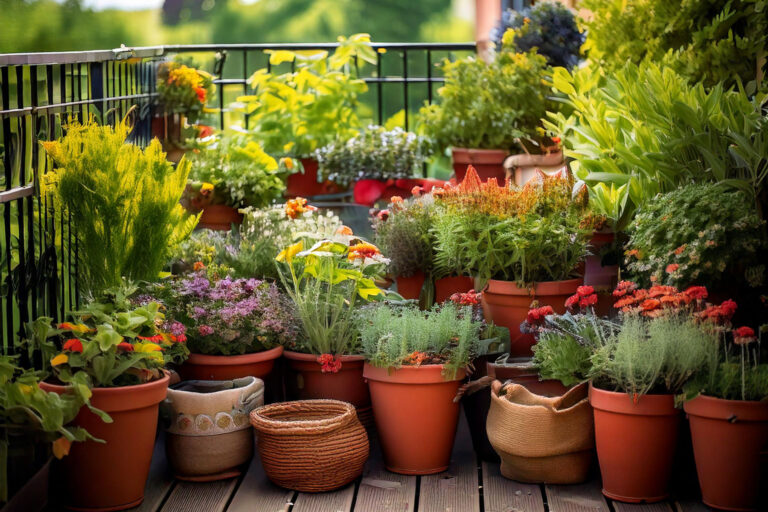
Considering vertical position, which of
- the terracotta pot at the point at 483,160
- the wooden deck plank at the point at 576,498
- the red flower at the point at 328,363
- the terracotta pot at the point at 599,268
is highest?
the terracotta pot at the point at 483,160

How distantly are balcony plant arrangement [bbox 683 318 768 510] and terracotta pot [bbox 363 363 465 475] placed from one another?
816 mm

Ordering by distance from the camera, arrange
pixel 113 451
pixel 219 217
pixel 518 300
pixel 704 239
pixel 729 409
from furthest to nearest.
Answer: pixel 219 217
pixel 518 300
pixel 704 239
pixel 113 451
pixel 729 409

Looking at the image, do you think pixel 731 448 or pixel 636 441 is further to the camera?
pixel 636 441

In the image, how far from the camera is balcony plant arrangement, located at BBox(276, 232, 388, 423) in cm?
339

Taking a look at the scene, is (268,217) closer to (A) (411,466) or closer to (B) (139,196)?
(B) (139,196)

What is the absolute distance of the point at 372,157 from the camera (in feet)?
17.4

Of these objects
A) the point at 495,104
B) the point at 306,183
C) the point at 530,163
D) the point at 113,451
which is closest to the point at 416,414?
the point at 113,451

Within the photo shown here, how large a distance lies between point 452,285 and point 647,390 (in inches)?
53.6

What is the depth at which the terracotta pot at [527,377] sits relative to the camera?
3.18m

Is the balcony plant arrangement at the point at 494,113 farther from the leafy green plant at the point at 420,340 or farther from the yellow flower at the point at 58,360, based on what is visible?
the yellow flower at the point at 58,360

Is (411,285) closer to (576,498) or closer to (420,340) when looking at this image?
(420,340)

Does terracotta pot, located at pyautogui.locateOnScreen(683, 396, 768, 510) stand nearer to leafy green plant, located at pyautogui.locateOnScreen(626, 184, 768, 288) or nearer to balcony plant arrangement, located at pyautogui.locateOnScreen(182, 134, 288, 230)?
leafy green plant, located at pyautogui.locateOnScreen(626, 184, 768, 288)

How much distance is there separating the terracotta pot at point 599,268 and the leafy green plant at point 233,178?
1923 mm

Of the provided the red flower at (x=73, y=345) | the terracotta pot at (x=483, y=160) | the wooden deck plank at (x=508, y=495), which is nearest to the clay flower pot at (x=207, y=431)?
the red flower at (x=73, y=345)
